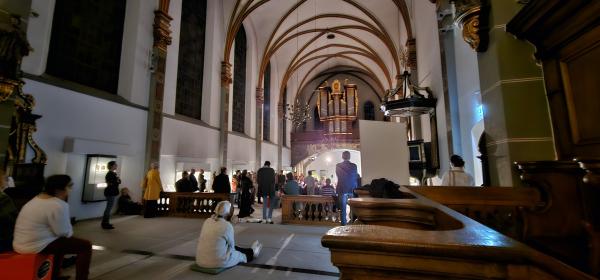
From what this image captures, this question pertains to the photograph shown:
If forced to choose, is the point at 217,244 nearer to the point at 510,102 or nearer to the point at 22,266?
the point at 22,266

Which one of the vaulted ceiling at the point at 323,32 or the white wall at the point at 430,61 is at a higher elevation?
the vaulted ceiling at the point at 323,32

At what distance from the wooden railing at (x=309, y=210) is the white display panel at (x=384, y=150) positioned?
1.18 m

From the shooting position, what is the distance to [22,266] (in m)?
1.92

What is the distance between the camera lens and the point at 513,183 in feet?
7.29

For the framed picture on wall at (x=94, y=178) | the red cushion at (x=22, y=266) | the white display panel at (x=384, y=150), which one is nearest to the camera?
the red cushion at (x=22, y=266)

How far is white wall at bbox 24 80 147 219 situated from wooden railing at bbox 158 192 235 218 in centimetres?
95

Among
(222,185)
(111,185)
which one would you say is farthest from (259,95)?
(111,185)

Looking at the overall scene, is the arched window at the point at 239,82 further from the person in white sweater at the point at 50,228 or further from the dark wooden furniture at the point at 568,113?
the dark wooden furniture at the point at 568,113

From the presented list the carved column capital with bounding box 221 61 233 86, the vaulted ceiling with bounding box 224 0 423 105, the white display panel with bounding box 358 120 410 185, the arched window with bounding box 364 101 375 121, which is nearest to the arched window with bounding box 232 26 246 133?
the vaulted ceiling with bounding box 224 0 423 105

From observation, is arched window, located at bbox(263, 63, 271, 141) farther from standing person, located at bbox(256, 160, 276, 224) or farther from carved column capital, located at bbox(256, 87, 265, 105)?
standing person, located at bbox(256, 160, 276, 224)

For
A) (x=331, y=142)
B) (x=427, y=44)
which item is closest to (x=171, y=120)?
(x=427, y=44)

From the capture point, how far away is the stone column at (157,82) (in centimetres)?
706

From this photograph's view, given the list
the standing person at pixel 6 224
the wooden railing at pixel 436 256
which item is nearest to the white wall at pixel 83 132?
the standing person at pixel 6 224

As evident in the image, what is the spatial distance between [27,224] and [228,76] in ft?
29.9
